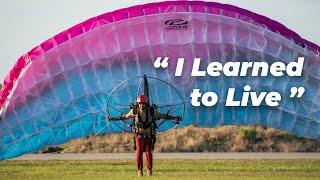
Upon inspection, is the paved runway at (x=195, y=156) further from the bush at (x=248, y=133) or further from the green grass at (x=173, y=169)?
the bush at (x=248, y=133)

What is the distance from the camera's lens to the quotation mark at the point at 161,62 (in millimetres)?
26922

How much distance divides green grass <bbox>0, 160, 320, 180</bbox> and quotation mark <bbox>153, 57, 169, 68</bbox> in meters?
2.29

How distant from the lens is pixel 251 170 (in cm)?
2544

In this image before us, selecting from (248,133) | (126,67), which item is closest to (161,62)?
(126,67)

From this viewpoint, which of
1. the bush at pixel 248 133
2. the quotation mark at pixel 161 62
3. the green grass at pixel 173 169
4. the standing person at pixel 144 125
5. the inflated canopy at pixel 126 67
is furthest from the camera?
the bush at pixel 248 133

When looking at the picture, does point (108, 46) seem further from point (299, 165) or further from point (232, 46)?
point (299, 165)

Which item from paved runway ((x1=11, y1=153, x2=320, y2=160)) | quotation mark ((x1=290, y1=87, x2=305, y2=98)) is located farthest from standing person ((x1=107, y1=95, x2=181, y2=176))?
paved runway ((x1=11, y1=153, x2=320, y2=160))

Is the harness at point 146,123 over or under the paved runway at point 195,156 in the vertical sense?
over

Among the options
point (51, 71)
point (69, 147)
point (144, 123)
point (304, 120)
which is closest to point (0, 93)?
point (51, 71)

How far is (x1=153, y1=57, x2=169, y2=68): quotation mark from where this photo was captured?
26.9m

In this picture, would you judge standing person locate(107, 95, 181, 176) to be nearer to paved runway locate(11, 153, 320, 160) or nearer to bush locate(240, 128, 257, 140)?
paved runway locate(11, 153, 320, 160)

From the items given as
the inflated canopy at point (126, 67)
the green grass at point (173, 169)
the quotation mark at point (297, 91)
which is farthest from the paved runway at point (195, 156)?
the inflated canopy at point (126, 67)

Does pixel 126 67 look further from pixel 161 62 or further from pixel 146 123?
pixel 146 123

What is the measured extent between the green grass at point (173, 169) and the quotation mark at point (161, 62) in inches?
90.2
